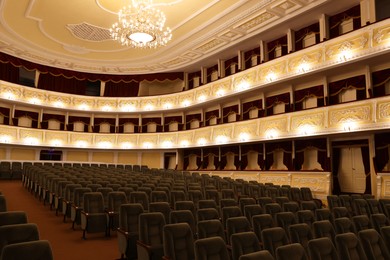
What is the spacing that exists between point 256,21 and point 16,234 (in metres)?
9.61

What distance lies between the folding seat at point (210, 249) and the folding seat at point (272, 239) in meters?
0.51

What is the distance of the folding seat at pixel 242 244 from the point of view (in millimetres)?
2518

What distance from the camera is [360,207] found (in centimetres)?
514

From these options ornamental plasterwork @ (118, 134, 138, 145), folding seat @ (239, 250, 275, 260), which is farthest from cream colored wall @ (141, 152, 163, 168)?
folding seat @ (239, 250, 275, 260)

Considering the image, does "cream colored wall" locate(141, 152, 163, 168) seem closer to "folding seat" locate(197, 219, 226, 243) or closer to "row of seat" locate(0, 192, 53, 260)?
"folding seat" locate(197, 219, 226, 243)

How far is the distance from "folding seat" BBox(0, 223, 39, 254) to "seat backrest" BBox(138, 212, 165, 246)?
111 cm

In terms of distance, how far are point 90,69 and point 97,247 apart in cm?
1402

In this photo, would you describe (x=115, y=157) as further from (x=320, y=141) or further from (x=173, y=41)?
(x=320, y=141)

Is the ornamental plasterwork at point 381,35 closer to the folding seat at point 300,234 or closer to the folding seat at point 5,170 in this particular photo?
the folding seat at point 300,234

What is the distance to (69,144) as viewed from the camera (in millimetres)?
14945

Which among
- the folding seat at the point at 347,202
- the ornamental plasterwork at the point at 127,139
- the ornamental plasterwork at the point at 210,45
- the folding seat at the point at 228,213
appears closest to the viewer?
the folding seat at the point at 228,213

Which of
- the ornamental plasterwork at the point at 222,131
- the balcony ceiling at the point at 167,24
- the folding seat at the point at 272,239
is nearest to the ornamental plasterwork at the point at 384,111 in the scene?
the balcony ceiling at the point at 167,24

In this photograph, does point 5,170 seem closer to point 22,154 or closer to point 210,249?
point 22,154

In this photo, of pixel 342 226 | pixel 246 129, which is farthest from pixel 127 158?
pixel 342 226
